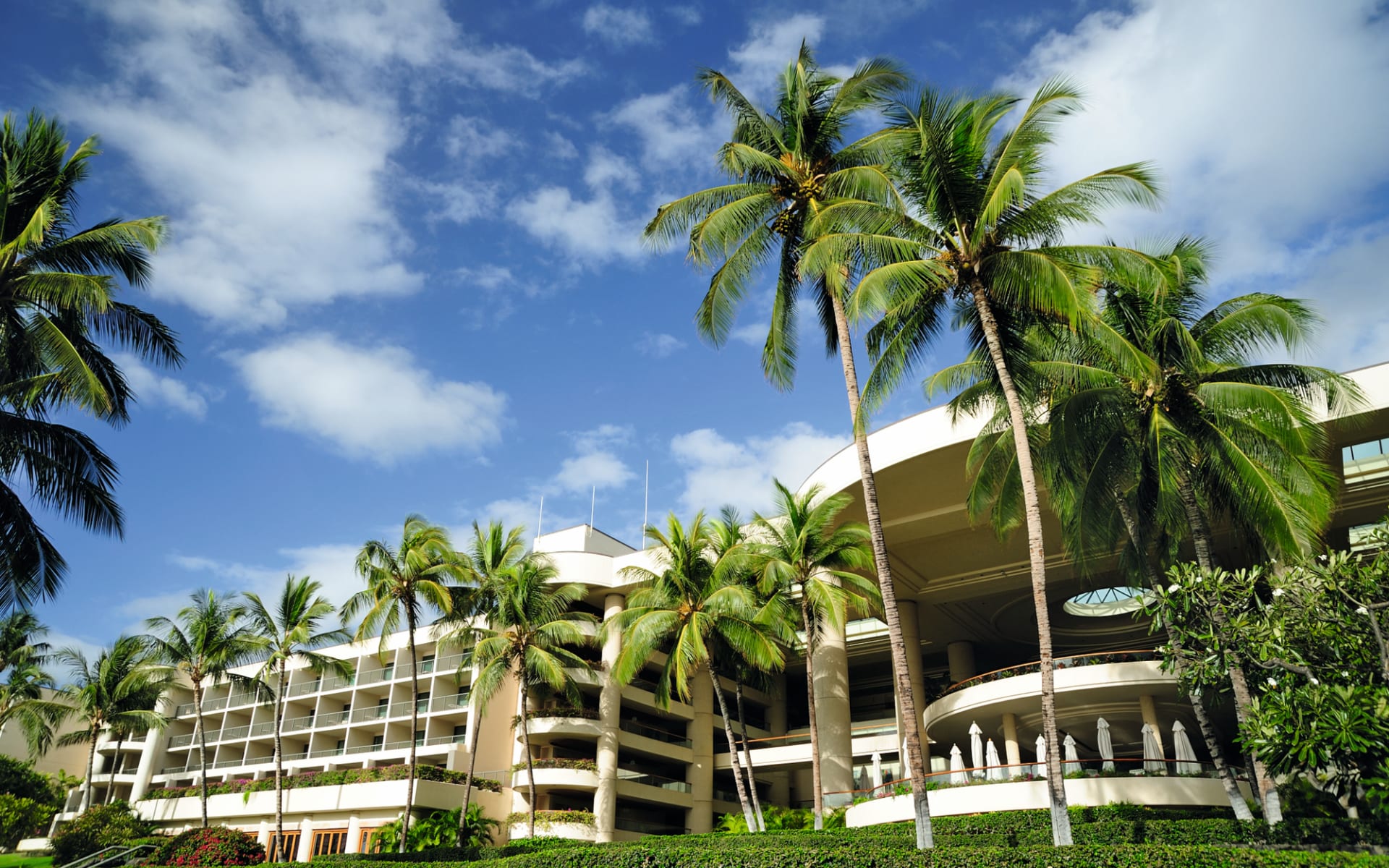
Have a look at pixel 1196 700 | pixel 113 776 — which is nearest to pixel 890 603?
pixel 1196 700

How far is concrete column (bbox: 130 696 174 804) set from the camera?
5297 centimetres

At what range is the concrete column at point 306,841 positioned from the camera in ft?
125

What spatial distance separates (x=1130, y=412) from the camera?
19.8 m

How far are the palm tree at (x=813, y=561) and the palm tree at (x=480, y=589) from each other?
1130cm

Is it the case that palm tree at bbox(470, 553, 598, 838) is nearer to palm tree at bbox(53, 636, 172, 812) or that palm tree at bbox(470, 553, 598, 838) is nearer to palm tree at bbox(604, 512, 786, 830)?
palm tree at bbox(604, 512, 786, 830)

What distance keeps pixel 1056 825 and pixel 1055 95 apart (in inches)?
517

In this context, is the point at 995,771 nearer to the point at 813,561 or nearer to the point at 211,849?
the point at 813,561

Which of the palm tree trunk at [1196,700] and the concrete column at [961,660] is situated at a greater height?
the concrete column at [961,660]

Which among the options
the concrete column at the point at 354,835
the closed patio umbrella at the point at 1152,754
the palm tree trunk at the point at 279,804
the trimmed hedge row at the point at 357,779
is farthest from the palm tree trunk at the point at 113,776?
the closed patio umbrella at the point at 1152,754

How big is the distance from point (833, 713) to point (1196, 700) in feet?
51.9

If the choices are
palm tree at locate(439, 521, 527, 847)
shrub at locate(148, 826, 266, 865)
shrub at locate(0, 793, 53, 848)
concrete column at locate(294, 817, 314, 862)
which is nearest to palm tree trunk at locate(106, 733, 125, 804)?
shrub at locate(0, 793, 53, 848)

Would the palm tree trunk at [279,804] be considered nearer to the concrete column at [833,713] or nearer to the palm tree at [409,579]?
the palm tree at [409,579]

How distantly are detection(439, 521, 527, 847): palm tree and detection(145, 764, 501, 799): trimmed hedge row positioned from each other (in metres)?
0.75

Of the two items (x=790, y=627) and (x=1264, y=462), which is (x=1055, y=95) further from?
(x=790, y=627)
